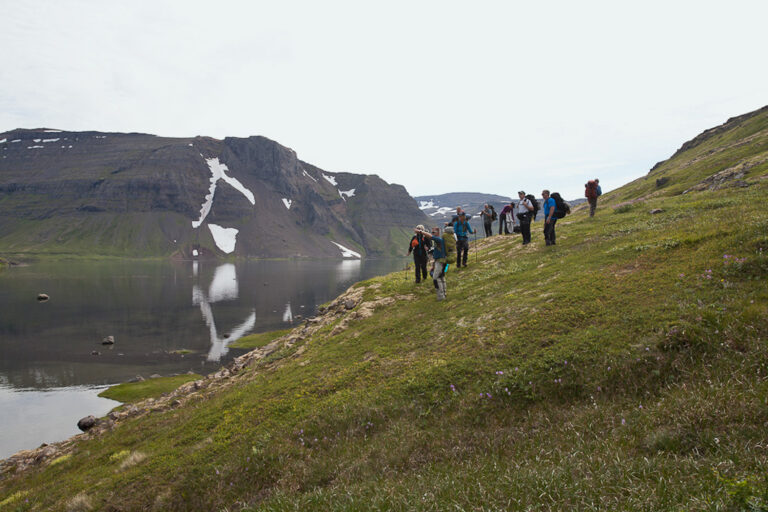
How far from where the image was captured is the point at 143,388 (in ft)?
128

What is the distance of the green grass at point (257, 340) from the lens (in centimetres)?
5416

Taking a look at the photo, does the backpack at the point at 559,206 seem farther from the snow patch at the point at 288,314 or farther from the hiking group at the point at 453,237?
the snow patch at the point at 288,314

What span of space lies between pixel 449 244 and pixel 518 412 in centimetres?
1315

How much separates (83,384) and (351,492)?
49666 millimetres

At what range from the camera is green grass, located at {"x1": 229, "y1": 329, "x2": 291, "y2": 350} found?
54.2 meters

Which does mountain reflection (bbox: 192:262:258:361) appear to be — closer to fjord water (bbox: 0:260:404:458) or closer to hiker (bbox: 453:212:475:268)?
fjord water (bbox: 0:260:404:458)

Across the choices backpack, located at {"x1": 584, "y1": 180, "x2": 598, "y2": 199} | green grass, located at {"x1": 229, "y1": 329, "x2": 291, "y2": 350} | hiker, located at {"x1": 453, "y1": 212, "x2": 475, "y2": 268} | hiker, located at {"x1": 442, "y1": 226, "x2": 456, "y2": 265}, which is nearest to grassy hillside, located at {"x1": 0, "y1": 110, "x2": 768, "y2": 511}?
hiker, located at {"x1": 442, "y1": 226, "x2": 456, "y2": 265}

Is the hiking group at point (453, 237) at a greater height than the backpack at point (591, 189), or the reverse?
the backpack at point (591, 189)

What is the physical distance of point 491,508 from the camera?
529 centimetres

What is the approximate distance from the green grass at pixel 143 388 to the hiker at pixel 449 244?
33.8 metres

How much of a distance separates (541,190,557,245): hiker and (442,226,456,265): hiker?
6.13m

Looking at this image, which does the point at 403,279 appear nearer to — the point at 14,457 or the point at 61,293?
the point at 14,457

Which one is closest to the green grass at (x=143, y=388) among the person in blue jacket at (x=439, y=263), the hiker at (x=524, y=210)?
the person in blue jacket at (x=439, y=263)

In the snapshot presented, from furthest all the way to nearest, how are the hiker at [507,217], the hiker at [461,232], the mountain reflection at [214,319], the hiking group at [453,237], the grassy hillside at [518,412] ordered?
the mountain reflection at [214,319]
the hiker at [507,217]
the hiker at [461,232]
the hiking group at [453,237]
the grassy hillside at [518,412]
